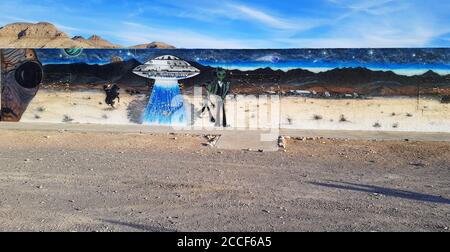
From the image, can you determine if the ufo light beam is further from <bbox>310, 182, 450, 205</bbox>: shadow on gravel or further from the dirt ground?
<bbox>310, 182, 450, 205</bbox>: shadow on gravel

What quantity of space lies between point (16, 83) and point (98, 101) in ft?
10.3

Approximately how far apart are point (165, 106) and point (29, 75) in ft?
16.5

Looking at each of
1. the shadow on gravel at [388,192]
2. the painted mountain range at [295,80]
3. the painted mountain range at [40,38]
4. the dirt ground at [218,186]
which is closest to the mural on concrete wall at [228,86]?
the painted mountain range at [295,80]

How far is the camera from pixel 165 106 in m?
16.4

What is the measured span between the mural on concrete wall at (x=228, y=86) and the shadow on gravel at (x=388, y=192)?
780 centimetres

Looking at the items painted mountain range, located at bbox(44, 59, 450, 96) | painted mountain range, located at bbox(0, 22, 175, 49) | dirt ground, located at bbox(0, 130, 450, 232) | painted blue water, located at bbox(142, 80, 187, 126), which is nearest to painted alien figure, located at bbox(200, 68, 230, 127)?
painted mountain range, located at bbox(44, 59, 450, 96)

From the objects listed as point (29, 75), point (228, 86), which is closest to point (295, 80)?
point (228, 86)

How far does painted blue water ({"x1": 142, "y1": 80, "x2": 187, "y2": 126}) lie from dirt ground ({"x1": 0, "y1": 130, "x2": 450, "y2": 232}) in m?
3.54

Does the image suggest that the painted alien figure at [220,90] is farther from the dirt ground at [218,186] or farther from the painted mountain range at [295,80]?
the dirt ground at [218,186]

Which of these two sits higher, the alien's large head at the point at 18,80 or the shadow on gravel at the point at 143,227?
the alien's large head at the point at 18,80

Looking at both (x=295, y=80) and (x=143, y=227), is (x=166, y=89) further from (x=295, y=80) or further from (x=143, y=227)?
(x=143, y=227)

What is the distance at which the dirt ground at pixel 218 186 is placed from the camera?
5.75m

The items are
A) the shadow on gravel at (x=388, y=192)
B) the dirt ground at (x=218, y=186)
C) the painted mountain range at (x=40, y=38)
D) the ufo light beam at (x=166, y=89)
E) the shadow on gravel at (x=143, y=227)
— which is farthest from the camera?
the painted mountain range at (x=40, y=38)

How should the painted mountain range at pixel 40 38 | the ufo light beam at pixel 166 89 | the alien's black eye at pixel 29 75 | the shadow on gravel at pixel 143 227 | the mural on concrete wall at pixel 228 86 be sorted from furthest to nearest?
the painted mountain range at pixel 40 38 → the alien's black eye at pixel 29 75 → the ufo light beam at pixel 166 89 → the mural on concrete wall at pixel 228 86 → the shadow on gravel at pixel 143 227
